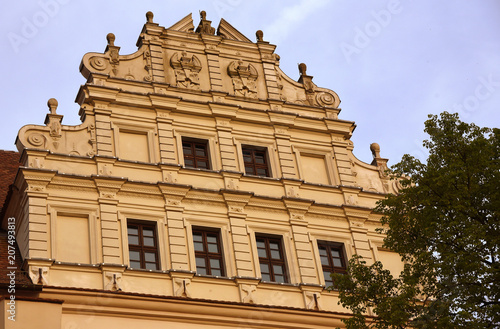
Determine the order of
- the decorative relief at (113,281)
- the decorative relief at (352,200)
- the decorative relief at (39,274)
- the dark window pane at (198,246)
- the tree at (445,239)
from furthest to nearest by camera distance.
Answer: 1. the decorative relief at (352,200)
2. the dark window pane at (198,246)
3. the decorative relief at (113,281)
4. the decorative relief at (39,274)
5. the tree at (445,239)

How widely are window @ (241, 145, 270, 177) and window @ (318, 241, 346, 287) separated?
106 inches

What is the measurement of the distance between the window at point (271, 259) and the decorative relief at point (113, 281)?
13.4ft

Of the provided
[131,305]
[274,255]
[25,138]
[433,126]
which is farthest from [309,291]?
[25,138]

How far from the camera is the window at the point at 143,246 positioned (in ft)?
82.2

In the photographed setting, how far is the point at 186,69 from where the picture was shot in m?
29.5

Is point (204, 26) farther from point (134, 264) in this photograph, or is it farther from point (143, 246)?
point (134, 264)

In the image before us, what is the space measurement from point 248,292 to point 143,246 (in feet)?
9.73

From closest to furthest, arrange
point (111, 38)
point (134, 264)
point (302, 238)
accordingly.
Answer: point (134, 264) < point (302, 238) < point (111, 38)

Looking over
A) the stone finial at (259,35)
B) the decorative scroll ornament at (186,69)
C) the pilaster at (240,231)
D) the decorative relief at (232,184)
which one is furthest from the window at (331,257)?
the stone finial at (259,35)

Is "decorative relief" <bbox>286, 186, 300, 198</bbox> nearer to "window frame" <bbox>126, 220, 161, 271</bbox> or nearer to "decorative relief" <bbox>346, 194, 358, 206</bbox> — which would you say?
"decorative relief" <bbox>346, 194, 358, 206</bbox>

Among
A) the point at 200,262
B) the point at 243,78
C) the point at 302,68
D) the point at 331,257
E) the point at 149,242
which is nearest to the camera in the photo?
the point at 149,242

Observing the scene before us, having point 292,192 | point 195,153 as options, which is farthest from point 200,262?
point 292,192

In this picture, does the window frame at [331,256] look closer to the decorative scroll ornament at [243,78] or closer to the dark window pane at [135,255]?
the dark window pane at [135,255]

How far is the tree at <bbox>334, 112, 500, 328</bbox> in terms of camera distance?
19000mm
